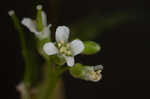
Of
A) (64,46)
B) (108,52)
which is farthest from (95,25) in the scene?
(64,46)

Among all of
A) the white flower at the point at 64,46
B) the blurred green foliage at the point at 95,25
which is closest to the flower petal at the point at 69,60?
the white flower at the point at 64,46

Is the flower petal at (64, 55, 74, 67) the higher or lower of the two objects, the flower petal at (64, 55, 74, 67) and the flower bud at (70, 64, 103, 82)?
the higher

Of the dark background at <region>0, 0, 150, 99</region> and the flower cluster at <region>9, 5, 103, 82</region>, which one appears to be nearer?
the flower cluster at <region>9, 5, 103, 82</region>

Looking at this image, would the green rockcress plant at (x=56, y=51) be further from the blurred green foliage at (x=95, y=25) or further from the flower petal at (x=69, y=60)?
the blurred green foliage at (x=95, y=25)

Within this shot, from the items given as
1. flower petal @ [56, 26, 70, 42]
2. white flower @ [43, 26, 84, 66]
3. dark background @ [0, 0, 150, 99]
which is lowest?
dark background @ [0, 0, 150, 99]

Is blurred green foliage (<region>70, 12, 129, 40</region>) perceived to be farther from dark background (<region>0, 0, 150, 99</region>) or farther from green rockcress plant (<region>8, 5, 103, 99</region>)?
green rockcress plant (<region>8, 5, 103, 99</region>)

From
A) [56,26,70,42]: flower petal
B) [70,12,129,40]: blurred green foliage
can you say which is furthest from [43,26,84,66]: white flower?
[70,12,129,40]: blurred green foliage

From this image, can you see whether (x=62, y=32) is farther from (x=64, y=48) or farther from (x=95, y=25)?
(x=95, y=25)
